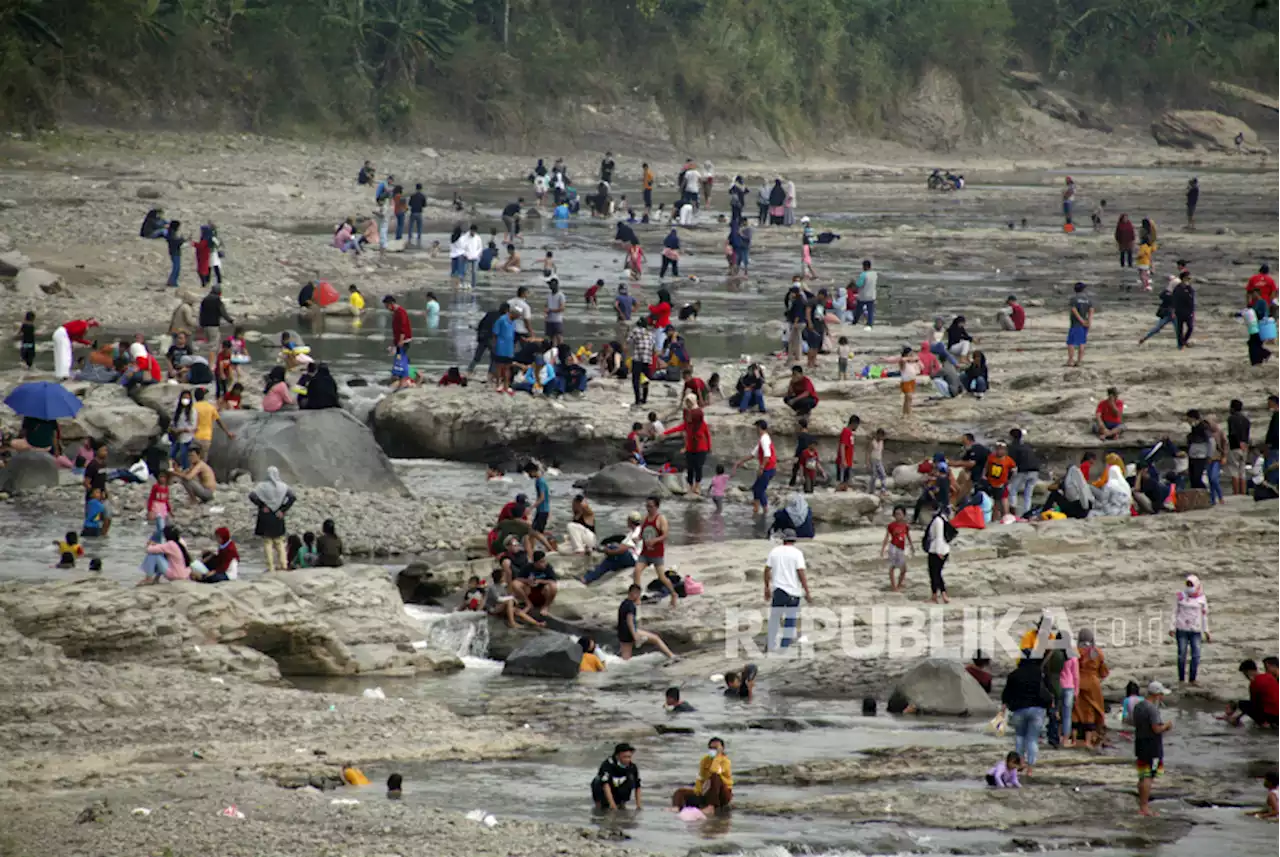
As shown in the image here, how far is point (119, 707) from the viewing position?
52.0 feet

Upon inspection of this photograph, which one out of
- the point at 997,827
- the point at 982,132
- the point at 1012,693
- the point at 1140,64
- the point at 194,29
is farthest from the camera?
the point at 1140,64

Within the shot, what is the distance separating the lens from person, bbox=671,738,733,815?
47.4 feet

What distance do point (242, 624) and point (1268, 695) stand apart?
30.9ft

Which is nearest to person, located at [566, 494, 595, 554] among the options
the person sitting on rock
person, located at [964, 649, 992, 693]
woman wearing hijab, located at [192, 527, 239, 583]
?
the person sitting on rock

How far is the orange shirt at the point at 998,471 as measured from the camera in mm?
24047

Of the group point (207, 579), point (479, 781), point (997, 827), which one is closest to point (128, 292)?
point (207, 579)

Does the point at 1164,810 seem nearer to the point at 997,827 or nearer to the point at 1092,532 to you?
the point at 997,827

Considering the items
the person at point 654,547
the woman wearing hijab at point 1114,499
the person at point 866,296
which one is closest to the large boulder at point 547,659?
the person at point 654,547

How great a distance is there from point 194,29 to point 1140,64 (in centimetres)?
5219

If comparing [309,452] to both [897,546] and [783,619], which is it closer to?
[783,619]

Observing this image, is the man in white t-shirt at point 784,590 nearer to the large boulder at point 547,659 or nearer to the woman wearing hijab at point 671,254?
the large boulder at point 547,659

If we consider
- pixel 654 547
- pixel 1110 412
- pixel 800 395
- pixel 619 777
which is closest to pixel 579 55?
pixel 800 395

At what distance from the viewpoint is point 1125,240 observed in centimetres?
4594

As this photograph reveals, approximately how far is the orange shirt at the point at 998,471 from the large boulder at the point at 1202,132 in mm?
71945
